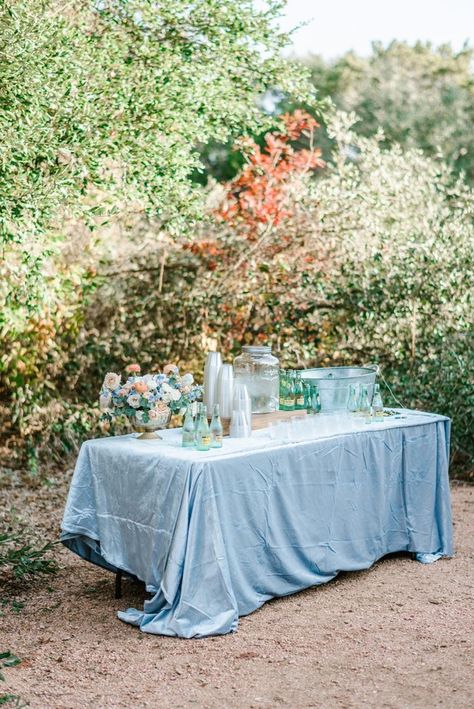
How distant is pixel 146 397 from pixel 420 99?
14155 millimetres

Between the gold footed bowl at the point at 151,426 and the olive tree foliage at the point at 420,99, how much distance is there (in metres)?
11.8

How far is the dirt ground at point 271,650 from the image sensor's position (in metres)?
2.98

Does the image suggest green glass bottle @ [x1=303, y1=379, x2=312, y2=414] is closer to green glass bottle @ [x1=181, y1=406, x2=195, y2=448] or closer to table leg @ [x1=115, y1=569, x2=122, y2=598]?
green glass bottle @ [x1=181, y1=406, x2=195, y2=448]

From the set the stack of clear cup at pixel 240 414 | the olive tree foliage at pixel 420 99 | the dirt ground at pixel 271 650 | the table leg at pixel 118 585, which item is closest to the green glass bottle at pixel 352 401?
the stack of clear cup at pixel 240 414

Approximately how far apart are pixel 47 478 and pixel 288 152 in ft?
12.0

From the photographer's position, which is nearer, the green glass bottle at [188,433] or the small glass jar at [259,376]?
the green glass bottle at [188,433]

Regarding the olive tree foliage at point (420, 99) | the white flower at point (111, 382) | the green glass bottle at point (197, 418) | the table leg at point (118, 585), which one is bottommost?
the table leg at point (118, 585)

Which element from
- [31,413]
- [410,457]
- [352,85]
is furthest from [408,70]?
[410,457]

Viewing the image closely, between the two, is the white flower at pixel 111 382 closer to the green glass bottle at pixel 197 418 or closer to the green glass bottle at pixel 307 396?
the green glass bottle at pixel 197 418

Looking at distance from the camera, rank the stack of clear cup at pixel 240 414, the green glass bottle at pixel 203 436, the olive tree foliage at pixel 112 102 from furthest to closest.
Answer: the olive tree foliage at pixel 112 102 → the stack of clear cup at pixel 240 414 → the green glass bottle at pixel 203 436

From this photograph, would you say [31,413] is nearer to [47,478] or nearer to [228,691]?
[47,478]

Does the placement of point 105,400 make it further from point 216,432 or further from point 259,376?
point 259,376

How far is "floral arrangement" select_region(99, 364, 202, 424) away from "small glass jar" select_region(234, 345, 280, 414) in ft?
1.23

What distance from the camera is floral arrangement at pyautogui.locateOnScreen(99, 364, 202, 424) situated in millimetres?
3861
